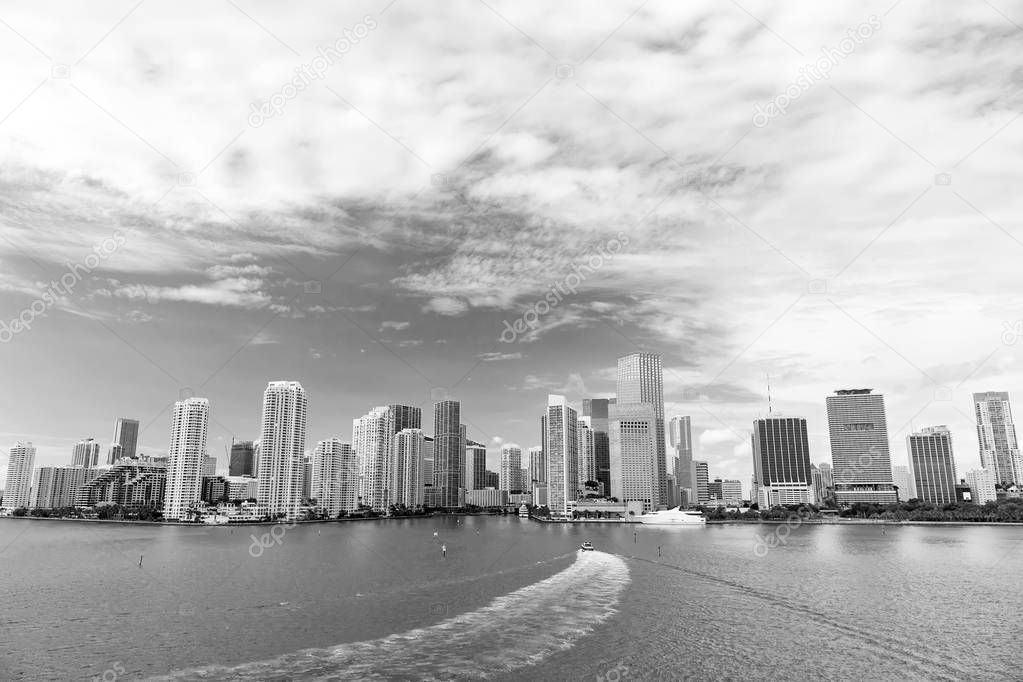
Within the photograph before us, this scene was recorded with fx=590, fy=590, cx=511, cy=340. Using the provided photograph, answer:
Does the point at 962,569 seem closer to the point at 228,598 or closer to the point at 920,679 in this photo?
the point at 920,679

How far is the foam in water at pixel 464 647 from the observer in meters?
37.3

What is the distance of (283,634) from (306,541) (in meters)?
114

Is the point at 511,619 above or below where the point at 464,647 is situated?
below

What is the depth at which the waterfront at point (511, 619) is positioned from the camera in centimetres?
3975

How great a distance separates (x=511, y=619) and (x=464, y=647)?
10.1 m

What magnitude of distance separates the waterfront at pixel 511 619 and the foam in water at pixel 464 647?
0.67 ft

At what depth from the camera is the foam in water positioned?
122 feet

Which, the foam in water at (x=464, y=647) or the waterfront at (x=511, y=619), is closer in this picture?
the foam in water at (x=464, y=647)

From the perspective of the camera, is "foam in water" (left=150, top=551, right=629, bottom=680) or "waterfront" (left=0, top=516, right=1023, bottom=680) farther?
"waterfront" (left=0, top=516, right=1023, bottom=680)

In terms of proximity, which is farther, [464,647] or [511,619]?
[511,619]

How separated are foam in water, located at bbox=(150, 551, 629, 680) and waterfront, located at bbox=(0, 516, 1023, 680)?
0.67 feet

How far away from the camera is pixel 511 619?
52281 millimetres

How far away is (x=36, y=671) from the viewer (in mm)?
38188

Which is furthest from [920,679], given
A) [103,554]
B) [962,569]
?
[103,554]
